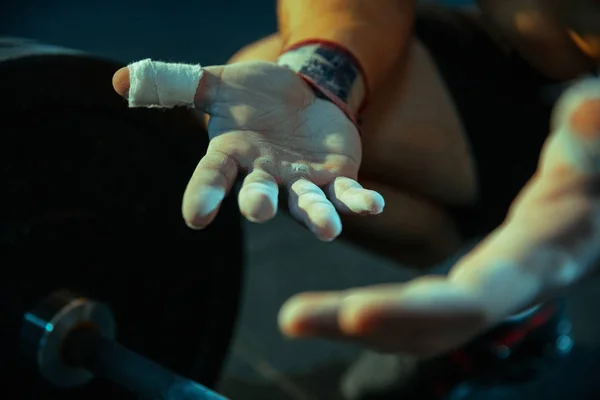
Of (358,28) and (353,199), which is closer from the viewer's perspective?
(353,199)

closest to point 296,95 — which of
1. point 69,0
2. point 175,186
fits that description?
point 175,186

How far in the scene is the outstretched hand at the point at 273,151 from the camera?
329 millimetres

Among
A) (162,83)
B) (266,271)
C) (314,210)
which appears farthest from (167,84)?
(266,271)

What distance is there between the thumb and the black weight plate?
4 centimetres

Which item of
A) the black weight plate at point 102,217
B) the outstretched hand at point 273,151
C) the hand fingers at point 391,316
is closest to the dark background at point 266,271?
the black weight plate at point 102,217

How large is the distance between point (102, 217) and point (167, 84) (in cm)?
21

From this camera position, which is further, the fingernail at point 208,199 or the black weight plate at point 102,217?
the black weight plate at point 102,217

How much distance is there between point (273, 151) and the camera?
1.23 feet

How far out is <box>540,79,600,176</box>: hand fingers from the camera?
30 cm

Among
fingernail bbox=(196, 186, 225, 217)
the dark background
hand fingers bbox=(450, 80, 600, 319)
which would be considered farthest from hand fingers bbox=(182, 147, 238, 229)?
the dark background

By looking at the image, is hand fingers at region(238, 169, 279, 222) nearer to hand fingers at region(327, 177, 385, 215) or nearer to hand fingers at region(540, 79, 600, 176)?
hand fingers at region(327, 177, 385, 215)

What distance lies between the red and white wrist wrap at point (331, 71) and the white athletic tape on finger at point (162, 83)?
88 millimetres

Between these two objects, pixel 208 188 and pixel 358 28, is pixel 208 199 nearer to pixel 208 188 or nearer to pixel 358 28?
pixel 208 188

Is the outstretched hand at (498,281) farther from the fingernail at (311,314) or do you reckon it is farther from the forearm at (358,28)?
the forearm at (358,28)
